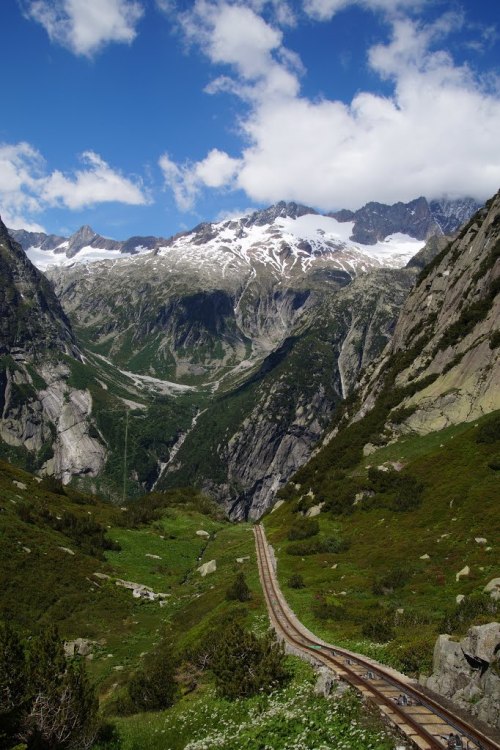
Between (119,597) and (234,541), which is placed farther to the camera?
(234,541)

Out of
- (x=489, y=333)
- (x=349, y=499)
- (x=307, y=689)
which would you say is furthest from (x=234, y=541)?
(x=307, y=689)

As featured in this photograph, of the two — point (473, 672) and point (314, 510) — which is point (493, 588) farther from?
point (314, 510)

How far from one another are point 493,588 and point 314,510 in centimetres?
3893

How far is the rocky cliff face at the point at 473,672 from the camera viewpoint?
15.0m

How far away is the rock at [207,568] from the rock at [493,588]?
1288 inches

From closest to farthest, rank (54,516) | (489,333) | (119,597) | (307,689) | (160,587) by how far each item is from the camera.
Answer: (307,689)
(119,597)
(160,587)
(54,516)
(489,333)

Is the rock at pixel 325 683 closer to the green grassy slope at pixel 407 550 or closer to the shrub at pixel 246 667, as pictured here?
the shrub at pixel 246 667

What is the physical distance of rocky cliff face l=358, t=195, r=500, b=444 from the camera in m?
63.4

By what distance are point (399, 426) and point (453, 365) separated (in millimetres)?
11515

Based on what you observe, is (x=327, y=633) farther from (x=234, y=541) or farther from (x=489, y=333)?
(x=489, y=333)

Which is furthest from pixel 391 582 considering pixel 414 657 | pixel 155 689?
pixel 155 689

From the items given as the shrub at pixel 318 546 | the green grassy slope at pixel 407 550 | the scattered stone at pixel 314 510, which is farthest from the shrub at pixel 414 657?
the scattered stone at pixel 314 510

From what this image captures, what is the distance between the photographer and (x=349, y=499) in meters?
58.7

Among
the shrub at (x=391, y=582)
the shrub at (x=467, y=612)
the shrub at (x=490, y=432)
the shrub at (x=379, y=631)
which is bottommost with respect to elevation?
the shrub at (x=379, y=631)
